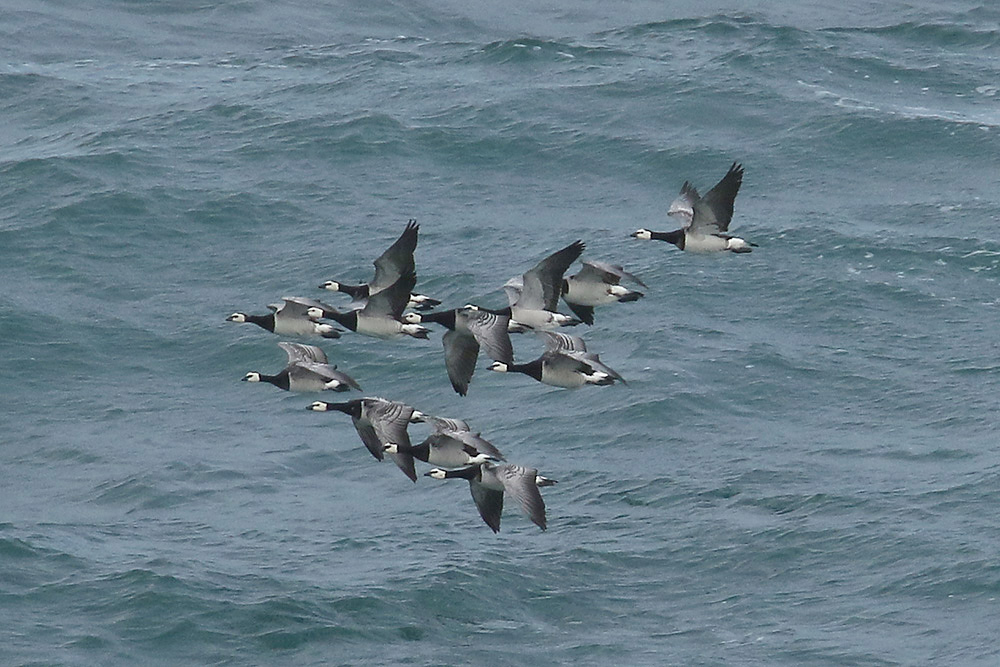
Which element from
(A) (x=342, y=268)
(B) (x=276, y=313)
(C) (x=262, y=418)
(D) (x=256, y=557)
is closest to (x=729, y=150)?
(A) (x=342, y=268)

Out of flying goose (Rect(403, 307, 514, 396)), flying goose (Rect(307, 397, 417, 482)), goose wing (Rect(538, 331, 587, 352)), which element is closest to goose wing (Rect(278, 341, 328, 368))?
flying goose (Rect(307, 397, 417, 482))

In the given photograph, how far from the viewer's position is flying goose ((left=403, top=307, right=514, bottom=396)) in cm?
4397

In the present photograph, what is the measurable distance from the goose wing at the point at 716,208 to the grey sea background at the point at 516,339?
1293 cm

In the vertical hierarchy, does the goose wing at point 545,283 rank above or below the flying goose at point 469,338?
above

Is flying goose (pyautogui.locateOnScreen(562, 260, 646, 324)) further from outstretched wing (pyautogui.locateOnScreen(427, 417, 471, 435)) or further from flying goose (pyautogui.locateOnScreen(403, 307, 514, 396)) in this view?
outstretched wing (pyautogui.locateOnScreen(427, 417, 471, 435))

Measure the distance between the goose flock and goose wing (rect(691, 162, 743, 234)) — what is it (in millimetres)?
22

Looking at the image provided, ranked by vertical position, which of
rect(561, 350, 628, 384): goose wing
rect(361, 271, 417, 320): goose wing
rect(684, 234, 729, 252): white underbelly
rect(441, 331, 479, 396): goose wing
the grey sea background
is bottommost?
the grey sea background

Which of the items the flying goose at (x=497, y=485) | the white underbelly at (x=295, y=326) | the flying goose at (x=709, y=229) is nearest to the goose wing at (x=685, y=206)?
the flying goose at (x=709, y=229)

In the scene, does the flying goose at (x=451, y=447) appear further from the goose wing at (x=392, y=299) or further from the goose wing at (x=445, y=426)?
the goose wing at (x=392, y=299)

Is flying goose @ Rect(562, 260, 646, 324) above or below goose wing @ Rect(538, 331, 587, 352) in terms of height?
above

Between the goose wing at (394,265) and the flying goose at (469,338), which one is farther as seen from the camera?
the goose wing at (394,265)

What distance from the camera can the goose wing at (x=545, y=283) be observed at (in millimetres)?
44156

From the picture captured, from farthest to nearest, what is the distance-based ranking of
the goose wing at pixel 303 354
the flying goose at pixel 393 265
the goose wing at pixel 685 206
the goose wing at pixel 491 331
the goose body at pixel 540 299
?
the goose wing at pixel 685 206, the goose wing at pixel 303 354, the goose body at pixel 540 299, the flying goose at pixel 393 265, the goose wing at pixel 491 331

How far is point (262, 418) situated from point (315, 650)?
12.9m
